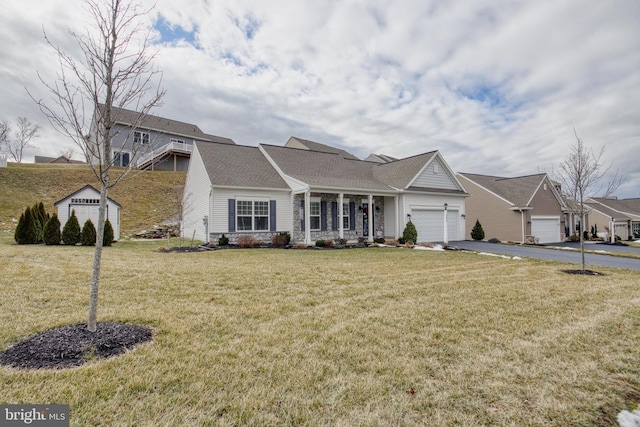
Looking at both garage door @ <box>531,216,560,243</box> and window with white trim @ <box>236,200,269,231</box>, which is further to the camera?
garage door @ <box>531,216,560,243</box>

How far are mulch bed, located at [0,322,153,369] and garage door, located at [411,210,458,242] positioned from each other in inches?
670

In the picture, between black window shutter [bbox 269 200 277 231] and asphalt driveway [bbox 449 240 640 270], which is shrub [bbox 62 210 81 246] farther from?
asphalt driveway [bbox 449 240 640 270]

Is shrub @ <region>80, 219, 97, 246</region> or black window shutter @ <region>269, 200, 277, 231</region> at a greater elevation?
black window shutter @ <region>269, 200, 277, 231</region>

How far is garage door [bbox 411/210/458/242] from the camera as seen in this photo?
18984 millimetres

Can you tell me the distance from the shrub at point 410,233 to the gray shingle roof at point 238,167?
726cm

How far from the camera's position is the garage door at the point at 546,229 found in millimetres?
23281

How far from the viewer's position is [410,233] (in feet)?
57.1

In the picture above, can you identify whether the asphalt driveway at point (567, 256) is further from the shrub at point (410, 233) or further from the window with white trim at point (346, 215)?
the window with white trim at point (346, 215)

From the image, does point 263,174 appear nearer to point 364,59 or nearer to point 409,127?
point 364,59

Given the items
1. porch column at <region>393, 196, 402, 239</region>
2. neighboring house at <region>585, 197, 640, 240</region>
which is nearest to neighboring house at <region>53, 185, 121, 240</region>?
porch column at <region>393, 196, 402, 239</region>

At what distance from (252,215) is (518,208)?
19.3 m

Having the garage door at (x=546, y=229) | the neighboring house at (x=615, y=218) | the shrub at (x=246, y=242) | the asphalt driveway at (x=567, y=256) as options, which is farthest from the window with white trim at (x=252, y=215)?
the neighboring house at (x=615, y=218)

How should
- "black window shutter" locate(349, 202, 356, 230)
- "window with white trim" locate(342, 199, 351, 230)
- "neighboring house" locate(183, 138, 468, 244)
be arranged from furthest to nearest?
"black window shutter" locate(349, 202, 356, 230) < "window with white trim" locate(342, 199, 351, 230) < "neighboring house" locate(183, 138, 468, 244)

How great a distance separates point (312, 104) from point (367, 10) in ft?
53.8
